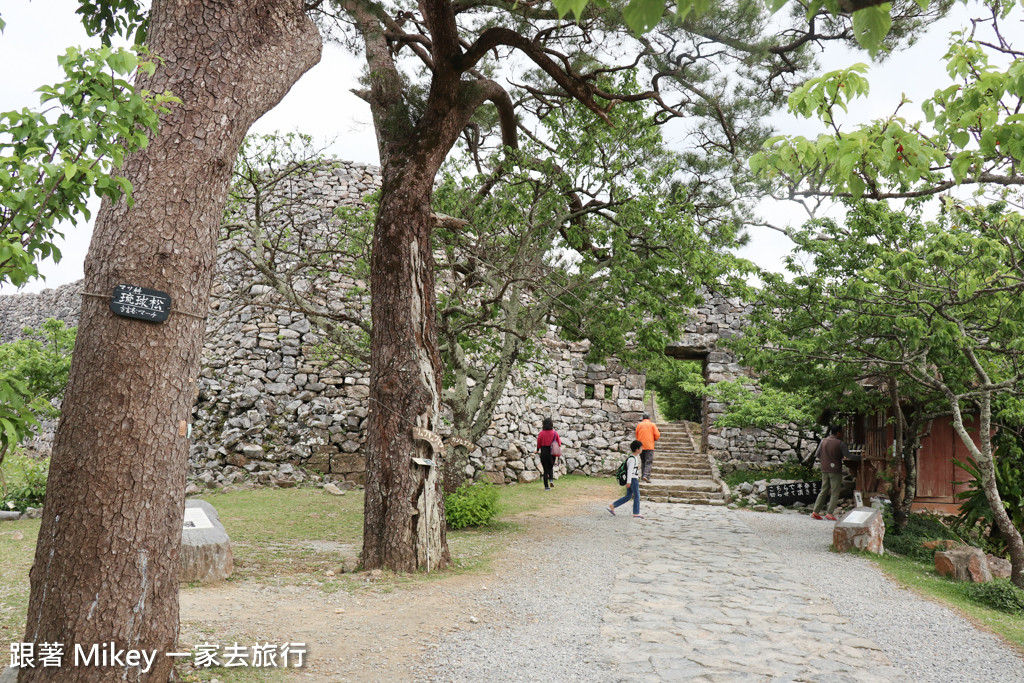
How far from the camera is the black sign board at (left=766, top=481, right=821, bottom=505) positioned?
13109 millimetres

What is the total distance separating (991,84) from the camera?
10.4 ft

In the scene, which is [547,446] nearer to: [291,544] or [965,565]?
[291,544]

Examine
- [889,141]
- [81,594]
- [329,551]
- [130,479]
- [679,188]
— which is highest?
[679,188]

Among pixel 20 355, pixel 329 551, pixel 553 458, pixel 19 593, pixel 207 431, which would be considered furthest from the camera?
pixel 553 458

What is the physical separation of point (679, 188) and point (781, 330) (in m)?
2.40

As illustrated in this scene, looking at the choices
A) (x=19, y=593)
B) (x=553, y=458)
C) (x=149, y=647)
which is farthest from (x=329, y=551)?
(x=553, y=458)

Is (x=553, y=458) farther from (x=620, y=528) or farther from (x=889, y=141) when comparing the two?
(x=889, y=141)

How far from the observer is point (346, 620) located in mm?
4934

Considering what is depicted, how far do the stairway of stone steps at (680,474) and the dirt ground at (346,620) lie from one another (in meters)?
8.12

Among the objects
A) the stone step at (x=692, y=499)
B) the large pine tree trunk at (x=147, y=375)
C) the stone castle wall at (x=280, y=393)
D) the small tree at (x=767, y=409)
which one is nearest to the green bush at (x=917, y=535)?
the small tree at (x=767, y=409)

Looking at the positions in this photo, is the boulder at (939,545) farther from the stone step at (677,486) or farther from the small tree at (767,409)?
the stone step at (677,486)

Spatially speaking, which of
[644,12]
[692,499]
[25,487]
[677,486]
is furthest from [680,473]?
[644,12]

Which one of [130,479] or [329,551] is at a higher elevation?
[130,479]

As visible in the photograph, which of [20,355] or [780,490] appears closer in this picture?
[20,355]
